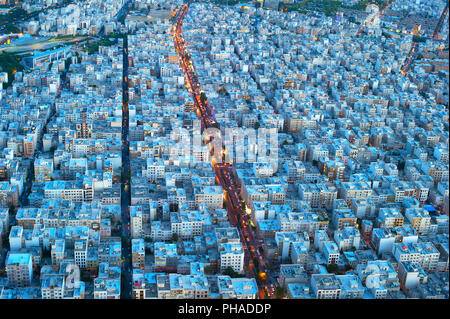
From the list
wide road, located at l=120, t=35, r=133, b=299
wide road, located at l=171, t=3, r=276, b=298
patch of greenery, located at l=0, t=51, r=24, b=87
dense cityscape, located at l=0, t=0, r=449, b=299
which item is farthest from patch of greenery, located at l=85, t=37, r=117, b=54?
wide road, located at l=120, t=35, r=133, b=299

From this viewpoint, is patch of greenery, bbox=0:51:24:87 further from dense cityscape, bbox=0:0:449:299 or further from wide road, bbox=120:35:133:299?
wide road, bbox=120:35:133:299

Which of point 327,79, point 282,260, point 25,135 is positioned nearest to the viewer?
point 282,260

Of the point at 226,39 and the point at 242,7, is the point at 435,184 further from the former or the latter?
the point at 242,7

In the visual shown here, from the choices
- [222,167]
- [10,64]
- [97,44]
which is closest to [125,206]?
[222,167]

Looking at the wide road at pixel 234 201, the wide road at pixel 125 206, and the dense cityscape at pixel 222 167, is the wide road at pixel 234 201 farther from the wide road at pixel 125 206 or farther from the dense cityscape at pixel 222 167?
the wide road at pixel 125 206

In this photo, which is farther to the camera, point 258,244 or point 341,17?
point 341,17

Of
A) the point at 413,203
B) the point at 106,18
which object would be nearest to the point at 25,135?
the point at 413,203

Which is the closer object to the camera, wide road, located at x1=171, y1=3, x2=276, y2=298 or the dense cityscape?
the dense cityscape

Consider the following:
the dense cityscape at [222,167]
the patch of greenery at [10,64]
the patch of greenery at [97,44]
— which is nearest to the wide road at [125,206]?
the dense cityscape at [222,167]

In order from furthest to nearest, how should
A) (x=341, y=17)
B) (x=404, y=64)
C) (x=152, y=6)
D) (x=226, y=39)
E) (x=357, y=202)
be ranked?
1. (x=152, y=6)
2. (x=341, y=17)
3. (x=226, y=39)
4. (x=404, y=64)
5. (x=357, y=202)
